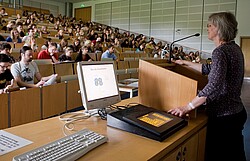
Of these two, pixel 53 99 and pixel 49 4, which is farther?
pixel 49 4

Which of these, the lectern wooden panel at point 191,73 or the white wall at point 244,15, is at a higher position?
the white wall at point 244,15

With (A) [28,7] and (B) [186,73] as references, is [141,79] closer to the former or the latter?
(B) [186,73]

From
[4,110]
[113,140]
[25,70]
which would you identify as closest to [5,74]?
[25,70]

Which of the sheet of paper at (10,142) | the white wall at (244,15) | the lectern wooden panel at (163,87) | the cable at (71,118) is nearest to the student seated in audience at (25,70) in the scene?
the cable at (71,118)

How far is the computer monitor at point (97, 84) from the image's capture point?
143 centimetres

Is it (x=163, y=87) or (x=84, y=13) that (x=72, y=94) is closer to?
(x=163, y=87)

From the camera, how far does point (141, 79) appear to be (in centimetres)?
170

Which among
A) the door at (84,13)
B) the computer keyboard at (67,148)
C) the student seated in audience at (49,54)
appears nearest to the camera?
the computer keyboard at (67,148)

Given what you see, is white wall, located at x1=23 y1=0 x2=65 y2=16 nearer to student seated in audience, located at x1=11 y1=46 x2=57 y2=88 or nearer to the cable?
student seated in audience, located at x1=11 y1=46 x2=57 y2=88

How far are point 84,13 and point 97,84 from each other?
16.4 m

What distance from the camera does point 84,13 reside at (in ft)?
56.1

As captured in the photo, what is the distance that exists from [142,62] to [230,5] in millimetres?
10607

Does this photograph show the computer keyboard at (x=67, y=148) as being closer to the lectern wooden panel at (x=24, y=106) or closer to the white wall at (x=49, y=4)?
the lectern wooden panel at (x=24, y=106)

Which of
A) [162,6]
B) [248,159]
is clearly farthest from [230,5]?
[248,159]
